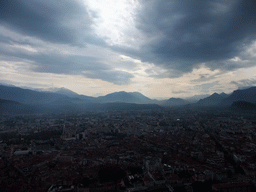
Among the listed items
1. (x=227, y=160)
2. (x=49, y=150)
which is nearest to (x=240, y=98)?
(x=227, y=160)

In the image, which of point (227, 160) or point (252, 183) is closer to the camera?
point (252, 183)

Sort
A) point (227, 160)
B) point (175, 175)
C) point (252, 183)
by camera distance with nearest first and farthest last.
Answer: point (252, 183), point (175, 175), point (227, 160)

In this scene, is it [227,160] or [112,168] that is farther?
[227,160]

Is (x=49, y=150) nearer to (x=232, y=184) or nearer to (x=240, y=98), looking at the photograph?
(x=232, y=184)

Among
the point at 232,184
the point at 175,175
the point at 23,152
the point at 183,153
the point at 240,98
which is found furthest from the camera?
the point at 240,98

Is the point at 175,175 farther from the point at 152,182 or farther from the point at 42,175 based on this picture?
the point at 42,175

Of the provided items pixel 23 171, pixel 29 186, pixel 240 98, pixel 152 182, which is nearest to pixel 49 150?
pixel 23 171

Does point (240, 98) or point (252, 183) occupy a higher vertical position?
point (240, 98)

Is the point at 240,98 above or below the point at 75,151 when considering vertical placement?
above

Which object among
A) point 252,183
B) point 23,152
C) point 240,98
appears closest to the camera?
point 252,183
